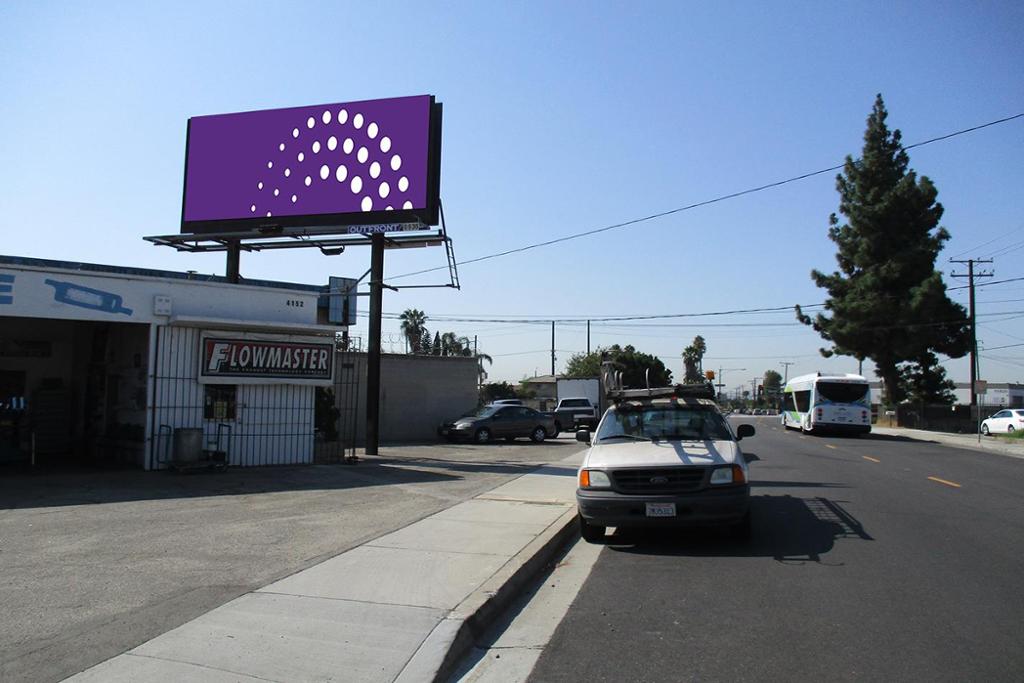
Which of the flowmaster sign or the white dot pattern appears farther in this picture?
the white dot pattern

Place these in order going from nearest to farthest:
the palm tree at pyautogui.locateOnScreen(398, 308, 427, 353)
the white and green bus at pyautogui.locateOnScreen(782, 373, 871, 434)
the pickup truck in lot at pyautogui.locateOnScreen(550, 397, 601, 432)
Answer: the white and green bus at pyautogui.locateOnScreen(782, 373, 871, 434) → the pickup truck in lot at pyautogui.locateOnScreen(550, 397, 601, 432) → the palm tree at pyautogui.locateOnScreen(398, 308, 427, 353)

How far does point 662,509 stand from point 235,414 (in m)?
10.8

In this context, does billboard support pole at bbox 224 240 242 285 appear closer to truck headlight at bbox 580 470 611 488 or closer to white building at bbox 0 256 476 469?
white building at bbox 0 256 476 469

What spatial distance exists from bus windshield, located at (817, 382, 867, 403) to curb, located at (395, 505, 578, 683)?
28406 mm

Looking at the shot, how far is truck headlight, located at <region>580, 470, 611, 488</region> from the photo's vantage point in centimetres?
838

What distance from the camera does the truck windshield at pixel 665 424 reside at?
953cm

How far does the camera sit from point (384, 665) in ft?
15.2

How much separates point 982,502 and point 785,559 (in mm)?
6317

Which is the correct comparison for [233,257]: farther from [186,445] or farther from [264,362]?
[186,445]

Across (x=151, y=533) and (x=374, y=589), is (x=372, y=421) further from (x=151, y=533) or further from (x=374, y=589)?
(x=374, y=589)

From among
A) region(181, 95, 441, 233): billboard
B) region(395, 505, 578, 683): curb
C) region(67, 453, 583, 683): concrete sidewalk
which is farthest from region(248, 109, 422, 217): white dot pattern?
region(395, 505, 578, 683): curb

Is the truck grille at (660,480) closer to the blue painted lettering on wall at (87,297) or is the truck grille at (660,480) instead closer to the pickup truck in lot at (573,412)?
the blue painted lettering on wall at (87,297)

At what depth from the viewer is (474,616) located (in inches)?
220

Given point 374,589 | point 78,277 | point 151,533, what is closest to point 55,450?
point 78,277
